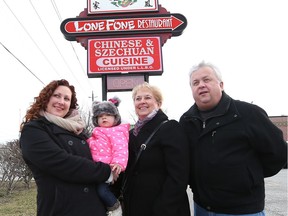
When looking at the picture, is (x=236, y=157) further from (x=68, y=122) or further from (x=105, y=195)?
(x=68, y=122)

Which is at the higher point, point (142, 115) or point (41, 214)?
point (142, 115)

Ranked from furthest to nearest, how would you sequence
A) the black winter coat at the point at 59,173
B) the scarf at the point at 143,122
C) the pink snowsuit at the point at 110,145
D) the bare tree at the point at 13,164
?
the bare tree at the point at 13,164 → the scarf at the point at 143,122 → the pink snowsuit at the point at 110,145 → the black winter coat at the point at 59,173

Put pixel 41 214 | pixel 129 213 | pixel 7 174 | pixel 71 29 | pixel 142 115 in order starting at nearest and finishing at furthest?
pixel 41 214 → pixel 129 213 → pixel 142 115 → pixel 71 29 → pixel 7 174

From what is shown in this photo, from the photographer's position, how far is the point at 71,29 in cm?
623

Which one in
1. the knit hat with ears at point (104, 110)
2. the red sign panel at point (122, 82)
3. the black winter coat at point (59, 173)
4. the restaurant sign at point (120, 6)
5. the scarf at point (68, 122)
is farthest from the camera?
the restaurant sign at point (120, 6)

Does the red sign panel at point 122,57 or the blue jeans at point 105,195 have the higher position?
the red sign panel at point 122,57

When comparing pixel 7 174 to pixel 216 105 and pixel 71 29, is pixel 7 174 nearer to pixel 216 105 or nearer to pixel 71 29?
pixel 71 29

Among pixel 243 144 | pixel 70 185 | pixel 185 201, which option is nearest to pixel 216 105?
pixel 243 144

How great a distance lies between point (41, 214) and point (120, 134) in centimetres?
88

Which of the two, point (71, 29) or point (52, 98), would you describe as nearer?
point (52, 98)

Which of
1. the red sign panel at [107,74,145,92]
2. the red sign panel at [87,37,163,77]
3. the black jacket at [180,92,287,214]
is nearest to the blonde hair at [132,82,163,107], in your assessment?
the black jacket at [180,92,287,214]

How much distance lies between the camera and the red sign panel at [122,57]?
20.5ft

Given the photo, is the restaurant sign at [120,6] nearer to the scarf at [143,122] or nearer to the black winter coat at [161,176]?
the scarf at [143,122]

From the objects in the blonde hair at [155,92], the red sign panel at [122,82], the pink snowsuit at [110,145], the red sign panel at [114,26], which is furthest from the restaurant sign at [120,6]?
the pink snowsuit at [110,145]
